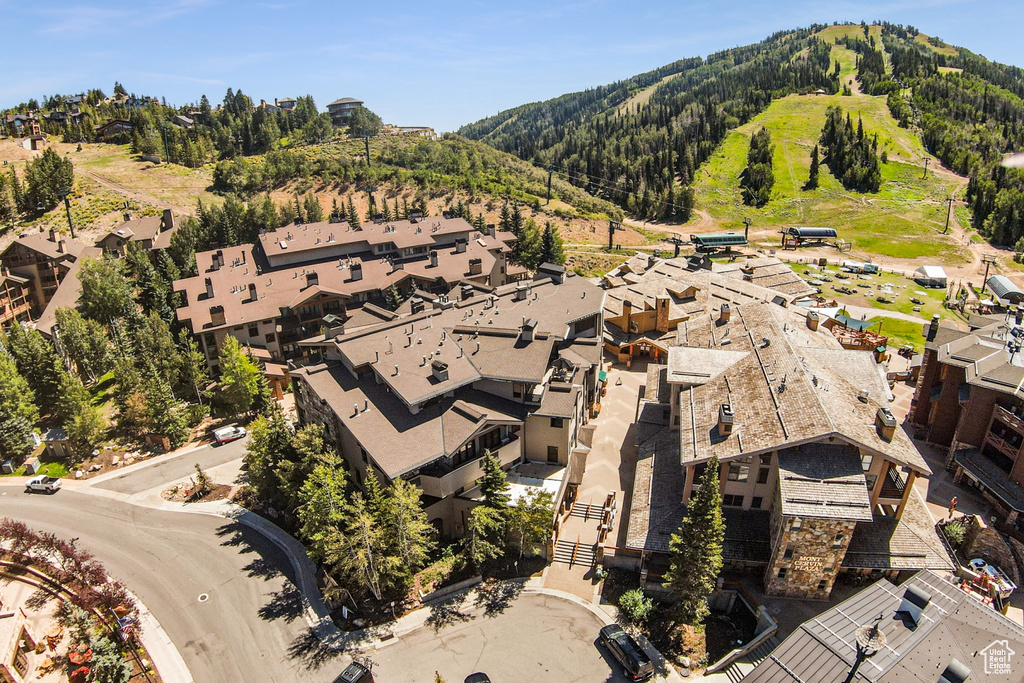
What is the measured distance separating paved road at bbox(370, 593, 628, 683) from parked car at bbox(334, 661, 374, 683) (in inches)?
42.5

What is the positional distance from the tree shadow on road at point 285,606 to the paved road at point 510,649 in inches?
258

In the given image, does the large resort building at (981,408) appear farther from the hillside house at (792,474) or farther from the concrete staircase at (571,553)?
the concrete staircase at (571,553)

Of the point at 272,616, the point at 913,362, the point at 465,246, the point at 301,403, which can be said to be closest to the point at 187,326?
the point at 301,403

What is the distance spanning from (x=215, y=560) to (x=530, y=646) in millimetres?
23834

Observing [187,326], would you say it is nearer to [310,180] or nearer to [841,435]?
[841,435]

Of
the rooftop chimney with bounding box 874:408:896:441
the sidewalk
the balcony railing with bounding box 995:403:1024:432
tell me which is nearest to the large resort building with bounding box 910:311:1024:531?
the balcony railing with bounding box 995:403:1024:432

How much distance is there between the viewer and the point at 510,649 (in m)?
32.7

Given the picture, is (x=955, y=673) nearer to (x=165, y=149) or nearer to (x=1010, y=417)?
(x=1010, y=417)

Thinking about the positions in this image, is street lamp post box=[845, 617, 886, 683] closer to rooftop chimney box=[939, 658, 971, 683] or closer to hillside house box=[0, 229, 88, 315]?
rooftop chimney box=[939, 658, 971, 683]

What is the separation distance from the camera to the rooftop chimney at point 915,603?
998 inches

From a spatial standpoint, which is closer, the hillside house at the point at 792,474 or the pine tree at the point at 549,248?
the hillside house at the point at 792,474

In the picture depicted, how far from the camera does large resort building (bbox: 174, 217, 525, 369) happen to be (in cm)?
6738

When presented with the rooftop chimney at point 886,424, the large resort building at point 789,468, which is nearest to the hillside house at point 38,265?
the large resort building at point 789,468

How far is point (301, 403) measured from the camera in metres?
49.0
